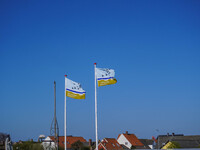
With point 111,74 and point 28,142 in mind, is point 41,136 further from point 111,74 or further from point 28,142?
point 111,74

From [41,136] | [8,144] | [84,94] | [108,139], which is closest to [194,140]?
[108,139]

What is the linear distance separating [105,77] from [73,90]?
3550mm

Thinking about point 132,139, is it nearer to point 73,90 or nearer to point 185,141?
point 185,141

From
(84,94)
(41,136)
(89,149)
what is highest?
(84,94)

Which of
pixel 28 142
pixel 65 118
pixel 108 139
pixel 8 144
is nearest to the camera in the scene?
pixel 8 144

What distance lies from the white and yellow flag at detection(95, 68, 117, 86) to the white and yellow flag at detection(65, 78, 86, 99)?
7.72 ft

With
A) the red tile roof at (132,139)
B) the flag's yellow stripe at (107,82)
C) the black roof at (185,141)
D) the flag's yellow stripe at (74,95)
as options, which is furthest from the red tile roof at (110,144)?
the flag's yellow stripe at (107,82)

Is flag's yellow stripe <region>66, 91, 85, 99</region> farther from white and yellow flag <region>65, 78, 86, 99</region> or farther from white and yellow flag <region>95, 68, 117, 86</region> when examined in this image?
white and yellow flag <region>95, 68, 117, 86</region>

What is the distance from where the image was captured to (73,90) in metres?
27.5

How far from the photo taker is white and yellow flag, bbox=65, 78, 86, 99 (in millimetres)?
27250

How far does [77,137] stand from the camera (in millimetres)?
93938

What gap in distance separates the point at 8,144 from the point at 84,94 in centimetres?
817

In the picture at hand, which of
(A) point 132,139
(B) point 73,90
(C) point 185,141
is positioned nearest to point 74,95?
(B) point 73,90

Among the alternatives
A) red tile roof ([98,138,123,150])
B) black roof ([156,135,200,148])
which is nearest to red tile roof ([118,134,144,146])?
red tile roof ([98,138,123,150])
